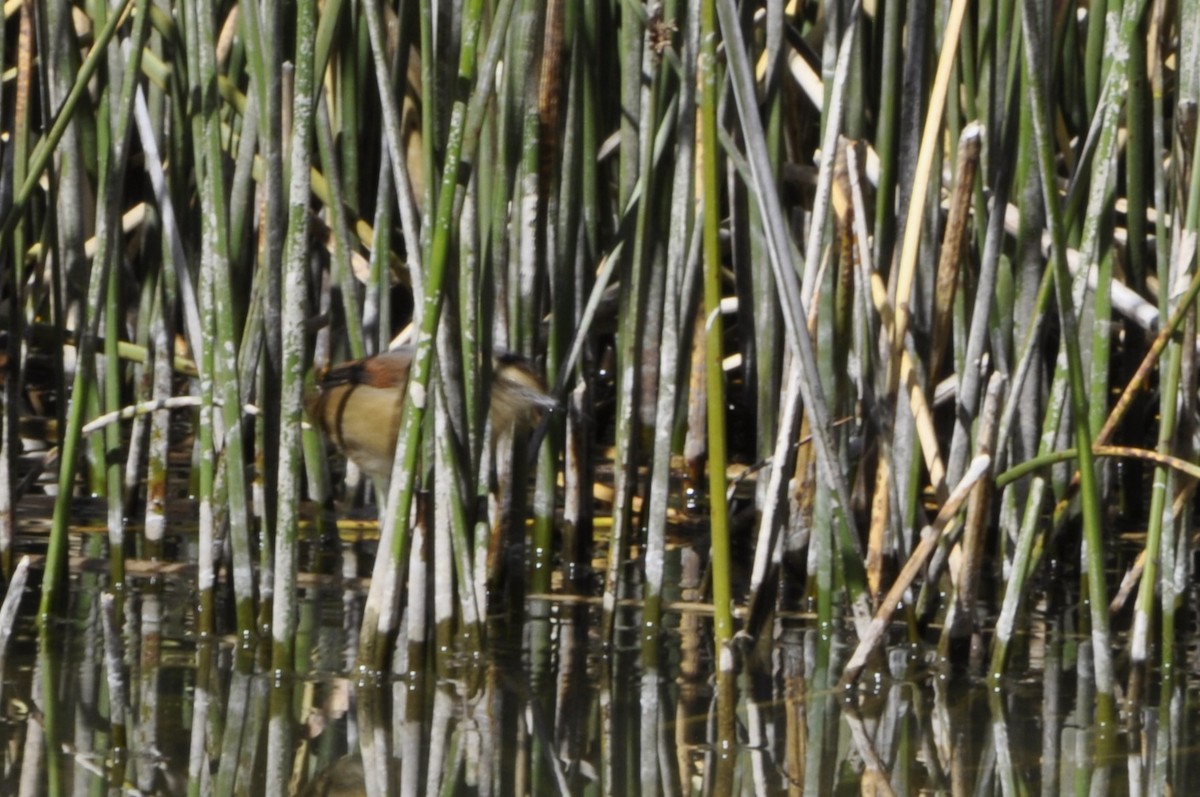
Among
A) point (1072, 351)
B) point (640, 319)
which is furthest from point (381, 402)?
point (1072, 351)

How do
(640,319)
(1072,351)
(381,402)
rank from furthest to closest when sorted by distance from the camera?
(381,402) < (640,319) < (1072,351)

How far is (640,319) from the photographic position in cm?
318

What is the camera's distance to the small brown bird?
347 cm

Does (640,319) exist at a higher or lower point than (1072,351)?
higher

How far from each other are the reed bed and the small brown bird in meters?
0.07

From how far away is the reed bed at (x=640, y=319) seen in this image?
2680 mm

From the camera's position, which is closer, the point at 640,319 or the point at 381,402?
the point at 640,319

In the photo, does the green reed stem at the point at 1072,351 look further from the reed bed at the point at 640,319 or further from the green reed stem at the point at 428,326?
the green reed stem at the point at 428,326

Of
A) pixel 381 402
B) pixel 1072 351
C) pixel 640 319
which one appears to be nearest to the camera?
pixel 1072 351

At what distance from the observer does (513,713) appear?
2.82 metres

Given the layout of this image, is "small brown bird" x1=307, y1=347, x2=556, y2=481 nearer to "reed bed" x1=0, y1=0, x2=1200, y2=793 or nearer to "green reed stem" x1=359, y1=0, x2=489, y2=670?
"reed bed" x1=0, y1=0, x2=1200, y2=793

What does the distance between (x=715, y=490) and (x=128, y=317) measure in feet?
8.92

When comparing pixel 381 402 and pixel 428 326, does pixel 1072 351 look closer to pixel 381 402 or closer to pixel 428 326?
pixel 428 326

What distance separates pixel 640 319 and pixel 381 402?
0.71 metres
